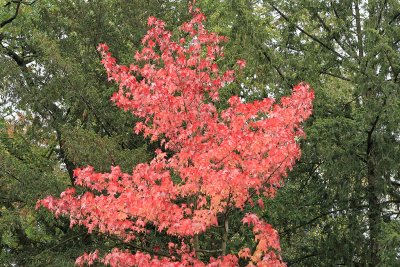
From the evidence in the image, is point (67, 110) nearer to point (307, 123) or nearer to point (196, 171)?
point (307, 123)

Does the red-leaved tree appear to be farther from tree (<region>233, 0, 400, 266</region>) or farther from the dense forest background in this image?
tree (<region>233, 0, 400, 266</region>)

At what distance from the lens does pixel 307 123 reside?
1028 centimetres

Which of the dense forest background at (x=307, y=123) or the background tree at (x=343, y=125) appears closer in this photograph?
the background tree at (x=343, y=125)

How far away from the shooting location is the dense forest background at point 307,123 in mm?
9133

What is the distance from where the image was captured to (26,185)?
10.5m

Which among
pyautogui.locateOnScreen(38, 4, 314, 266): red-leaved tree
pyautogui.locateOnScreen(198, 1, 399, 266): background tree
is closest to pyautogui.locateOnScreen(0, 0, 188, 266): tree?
pyautogui.locateOnScreen(38, 4, 314, 266): red-leaved tree

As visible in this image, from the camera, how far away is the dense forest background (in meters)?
9.13

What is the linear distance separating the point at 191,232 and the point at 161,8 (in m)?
7.49

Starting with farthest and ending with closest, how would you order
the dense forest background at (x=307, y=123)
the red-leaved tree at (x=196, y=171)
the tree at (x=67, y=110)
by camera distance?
1. the tree at (x=67, y=110)
2. the dense forest background at (x=307, y=123)
3. the red-leaved tree at (x=196, y=171)

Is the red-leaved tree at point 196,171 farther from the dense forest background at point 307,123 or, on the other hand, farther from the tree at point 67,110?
the tree at point 67,110

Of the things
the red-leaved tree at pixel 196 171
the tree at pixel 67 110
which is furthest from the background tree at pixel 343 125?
the tree at pixel 67 110

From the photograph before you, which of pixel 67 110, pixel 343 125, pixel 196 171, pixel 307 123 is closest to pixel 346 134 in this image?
pixel 343 125

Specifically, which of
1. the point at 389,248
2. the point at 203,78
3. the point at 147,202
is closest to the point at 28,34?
the point at 203,78

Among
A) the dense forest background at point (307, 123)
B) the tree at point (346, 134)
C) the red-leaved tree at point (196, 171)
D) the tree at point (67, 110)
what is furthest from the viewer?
the tree at point (67, 110)
